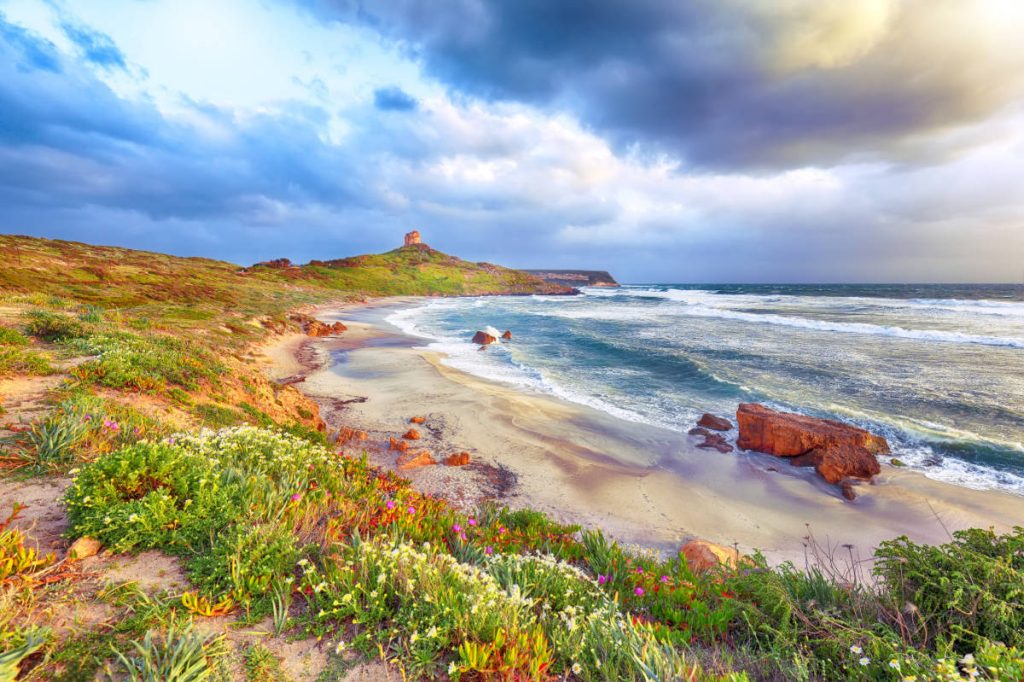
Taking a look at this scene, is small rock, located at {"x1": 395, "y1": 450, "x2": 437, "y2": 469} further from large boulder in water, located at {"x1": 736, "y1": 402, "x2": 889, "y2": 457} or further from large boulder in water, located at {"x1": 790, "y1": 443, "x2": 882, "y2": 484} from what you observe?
large boulder in water, located at {"x1": 790, "y1": 443, "x2": 882, "y2": 484}

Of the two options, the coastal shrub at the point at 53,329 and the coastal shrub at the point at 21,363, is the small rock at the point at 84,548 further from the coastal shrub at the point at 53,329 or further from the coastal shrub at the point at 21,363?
the coastal shrub at the point at 53,329

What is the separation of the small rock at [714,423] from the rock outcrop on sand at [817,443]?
0.89 m

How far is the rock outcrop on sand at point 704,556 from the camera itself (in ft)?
21.5

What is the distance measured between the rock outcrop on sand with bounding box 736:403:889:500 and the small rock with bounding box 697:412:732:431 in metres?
0.89

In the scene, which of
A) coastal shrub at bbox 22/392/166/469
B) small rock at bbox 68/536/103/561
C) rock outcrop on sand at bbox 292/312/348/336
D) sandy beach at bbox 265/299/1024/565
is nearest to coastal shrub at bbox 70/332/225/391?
coastal shrub at bbox 22/392/166/469

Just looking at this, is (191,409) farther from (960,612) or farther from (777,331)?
(777,331)

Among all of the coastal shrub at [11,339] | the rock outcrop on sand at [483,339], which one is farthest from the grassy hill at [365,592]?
the rock outcrop on sand at [483,339]

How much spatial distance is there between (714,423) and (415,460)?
10.5 metres

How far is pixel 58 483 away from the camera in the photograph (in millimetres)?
4590

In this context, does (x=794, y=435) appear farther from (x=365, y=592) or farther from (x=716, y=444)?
(x=365, y=592)

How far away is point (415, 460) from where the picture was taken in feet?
34.8

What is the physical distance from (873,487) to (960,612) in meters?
9.33

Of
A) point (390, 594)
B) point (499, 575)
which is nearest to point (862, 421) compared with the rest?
point (499, 575)

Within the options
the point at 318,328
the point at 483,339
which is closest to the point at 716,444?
the point at 483,339
